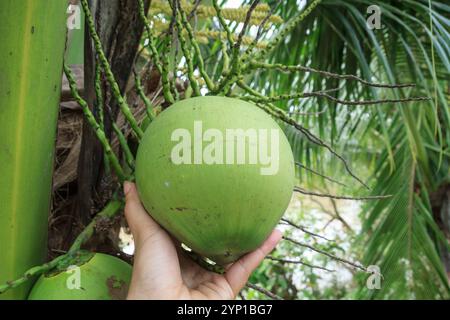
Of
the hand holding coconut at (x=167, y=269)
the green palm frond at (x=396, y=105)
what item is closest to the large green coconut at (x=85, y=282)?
the hand holding coconut at (x=167, y=269)

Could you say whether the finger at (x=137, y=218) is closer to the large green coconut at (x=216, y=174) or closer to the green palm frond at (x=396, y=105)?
the large green coconut at (x=216, y=174)

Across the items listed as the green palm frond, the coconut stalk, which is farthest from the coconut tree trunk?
→ the green palm frond

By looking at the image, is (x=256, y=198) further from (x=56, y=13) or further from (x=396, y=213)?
(x=396, y=213)

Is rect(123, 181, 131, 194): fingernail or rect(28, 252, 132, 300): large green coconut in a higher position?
rect(123, 181, 131, 194): fingernail

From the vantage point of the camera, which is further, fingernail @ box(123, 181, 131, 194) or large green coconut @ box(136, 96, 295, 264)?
fingernail @ box(123, 181, 131, 194)

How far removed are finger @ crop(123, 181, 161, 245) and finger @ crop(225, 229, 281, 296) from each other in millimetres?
124

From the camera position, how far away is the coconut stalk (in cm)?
Result: 63

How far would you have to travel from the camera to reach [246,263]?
688mm

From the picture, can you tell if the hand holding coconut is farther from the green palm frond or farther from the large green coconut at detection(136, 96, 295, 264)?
the green palm frond

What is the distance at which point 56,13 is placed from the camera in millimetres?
659

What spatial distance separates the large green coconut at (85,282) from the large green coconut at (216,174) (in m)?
0.11

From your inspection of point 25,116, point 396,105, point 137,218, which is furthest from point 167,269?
point 396,105
